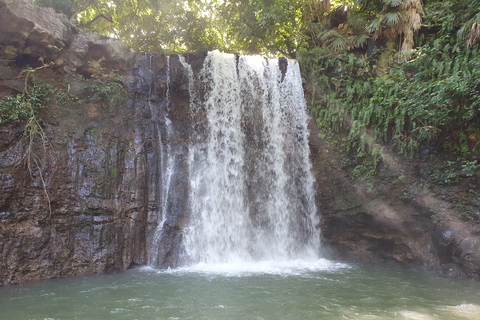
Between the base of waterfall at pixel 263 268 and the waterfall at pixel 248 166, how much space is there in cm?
42

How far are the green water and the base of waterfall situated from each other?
192mm

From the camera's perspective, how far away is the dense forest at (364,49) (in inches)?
328

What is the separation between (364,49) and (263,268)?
1035cm

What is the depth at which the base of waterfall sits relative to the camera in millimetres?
7590

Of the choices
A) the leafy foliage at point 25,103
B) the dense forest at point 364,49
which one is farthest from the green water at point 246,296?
the leafy foliage at point 25,103

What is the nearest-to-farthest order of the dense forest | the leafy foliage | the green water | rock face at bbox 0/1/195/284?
the green water, rock face at bbox 0/1/195/284, the leafy foliage, the dense forest

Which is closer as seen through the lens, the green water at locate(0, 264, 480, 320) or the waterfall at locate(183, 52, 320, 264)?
the green water at locate(0, 264, 480, 320)

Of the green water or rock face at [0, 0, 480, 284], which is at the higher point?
rock face at [0, 0, 480, 284]

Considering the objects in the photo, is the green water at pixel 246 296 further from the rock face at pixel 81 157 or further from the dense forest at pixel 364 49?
the dense forest at pixel 364 49

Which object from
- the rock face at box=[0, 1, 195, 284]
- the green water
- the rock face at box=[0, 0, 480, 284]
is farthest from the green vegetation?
the rock face at box=[0, 1, 195, 284]

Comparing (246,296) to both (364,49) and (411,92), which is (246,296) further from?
(364,49)

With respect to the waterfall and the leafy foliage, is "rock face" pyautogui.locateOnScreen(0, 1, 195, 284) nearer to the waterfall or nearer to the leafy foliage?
the leafy foliage

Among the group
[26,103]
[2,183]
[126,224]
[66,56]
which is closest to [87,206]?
[126,224]

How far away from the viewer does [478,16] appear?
8648 mm
